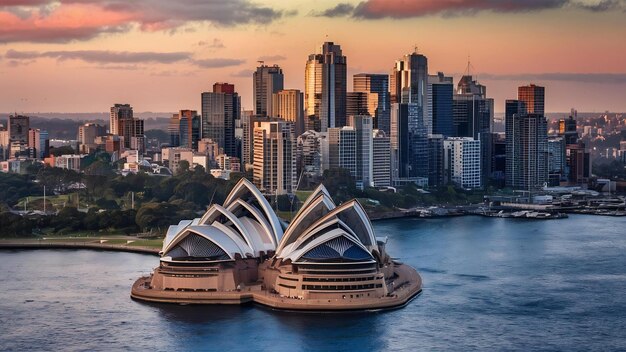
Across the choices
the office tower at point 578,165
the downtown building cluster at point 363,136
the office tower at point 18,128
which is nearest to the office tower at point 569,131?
the downtown building cluster at point 363,136

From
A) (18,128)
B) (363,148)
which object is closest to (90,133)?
(18,128)

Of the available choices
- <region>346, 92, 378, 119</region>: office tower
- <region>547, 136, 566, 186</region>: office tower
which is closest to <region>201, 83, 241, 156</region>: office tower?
<region>346, 92, 378, 119</region>: office tower

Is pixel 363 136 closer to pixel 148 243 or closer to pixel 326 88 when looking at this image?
pixel 326 88

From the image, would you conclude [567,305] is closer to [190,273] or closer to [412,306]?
[412,306]

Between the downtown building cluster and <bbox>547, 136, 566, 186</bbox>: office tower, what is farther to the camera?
<bbox>547, 136, 566, 186</bbox>: office tower

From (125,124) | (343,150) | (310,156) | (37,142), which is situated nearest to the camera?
(343,150)

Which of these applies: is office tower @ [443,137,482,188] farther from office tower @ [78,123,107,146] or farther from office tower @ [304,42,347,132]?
office tower @ [78,123,107,146]
